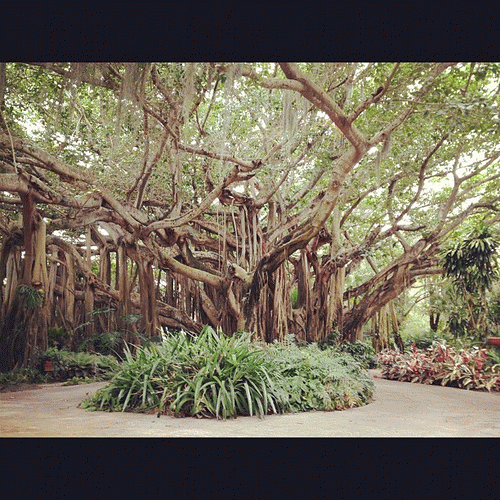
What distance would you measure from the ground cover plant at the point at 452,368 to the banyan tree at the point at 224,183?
1557mm

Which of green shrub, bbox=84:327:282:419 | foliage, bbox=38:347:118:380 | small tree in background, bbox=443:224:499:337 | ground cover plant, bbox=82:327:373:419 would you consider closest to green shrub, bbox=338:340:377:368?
small tree in background, bbox=443:224:499:337

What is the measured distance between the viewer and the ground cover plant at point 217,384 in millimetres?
3322

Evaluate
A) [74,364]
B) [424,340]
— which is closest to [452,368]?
[74,364]

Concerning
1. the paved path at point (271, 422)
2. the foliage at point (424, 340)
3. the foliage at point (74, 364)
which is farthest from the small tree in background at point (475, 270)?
the foliage at point (424, 340)

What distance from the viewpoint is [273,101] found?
625cm

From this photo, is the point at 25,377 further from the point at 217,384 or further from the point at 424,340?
the point at 424,340

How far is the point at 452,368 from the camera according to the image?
5.50m

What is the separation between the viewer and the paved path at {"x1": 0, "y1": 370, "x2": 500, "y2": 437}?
2.91 metres

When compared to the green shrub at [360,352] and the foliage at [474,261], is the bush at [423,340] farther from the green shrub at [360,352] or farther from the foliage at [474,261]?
the foliage at [474,261]

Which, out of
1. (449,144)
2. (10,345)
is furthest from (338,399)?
(449,144)

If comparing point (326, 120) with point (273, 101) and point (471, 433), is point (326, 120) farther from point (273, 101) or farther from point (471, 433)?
point (471, 433)

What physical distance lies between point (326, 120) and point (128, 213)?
2.75 m

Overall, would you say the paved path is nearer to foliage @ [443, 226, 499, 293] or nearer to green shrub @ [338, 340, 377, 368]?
foliage @ [443, 226, 499, 293]

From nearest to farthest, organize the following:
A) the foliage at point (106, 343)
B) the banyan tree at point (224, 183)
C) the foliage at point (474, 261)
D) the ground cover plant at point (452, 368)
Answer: the banyan tree at point (224, 183)
the ground cover plant at point (452, 368)
the foliage at point (474, 261)
the foliage at point (106, 343)
